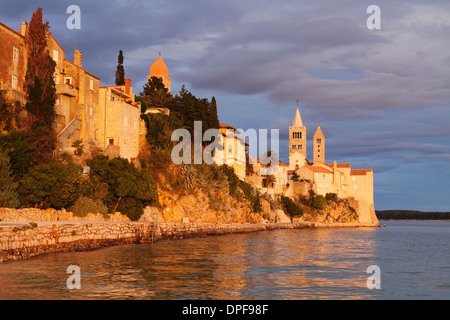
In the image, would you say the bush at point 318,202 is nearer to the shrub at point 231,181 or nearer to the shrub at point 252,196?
the shrub at point 252,196

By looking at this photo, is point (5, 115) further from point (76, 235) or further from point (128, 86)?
point (128, 86)

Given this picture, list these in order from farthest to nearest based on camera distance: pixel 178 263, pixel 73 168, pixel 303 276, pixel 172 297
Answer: pixel 73 168
pixel 178 263
pixel 303 276
pixel 172 297

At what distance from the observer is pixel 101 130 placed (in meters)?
45.8

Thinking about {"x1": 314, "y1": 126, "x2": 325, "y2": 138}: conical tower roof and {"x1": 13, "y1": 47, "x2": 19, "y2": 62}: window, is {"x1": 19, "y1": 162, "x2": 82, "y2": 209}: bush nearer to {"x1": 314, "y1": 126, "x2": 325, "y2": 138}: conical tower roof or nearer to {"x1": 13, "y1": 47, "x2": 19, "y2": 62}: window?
{"x1": 13, "y1": 47, "x2": 19, "y2": 62}: window

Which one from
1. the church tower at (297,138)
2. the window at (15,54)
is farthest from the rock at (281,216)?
the church tower at (297,138)

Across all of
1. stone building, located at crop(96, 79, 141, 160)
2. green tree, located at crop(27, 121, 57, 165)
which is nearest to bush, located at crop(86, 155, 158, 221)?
stone building, located at crop(96, 79, 141, 160)

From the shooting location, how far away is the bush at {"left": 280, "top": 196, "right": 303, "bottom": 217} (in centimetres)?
9100

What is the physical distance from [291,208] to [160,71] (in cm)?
3694

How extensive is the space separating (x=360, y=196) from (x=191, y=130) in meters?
69.9

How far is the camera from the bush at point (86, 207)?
33.6m

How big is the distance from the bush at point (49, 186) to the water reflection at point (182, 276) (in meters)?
4.92

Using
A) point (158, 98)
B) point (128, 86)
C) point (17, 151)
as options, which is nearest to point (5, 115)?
point (17, 151)
